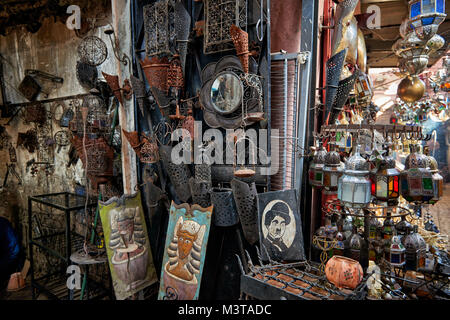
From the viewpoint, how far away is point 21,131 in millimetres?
4109

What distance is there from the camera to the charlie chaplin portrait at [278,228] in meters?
1.64

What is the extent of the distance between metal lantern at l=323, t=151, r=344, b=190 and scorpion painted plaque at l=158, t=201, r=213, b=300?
804 mm

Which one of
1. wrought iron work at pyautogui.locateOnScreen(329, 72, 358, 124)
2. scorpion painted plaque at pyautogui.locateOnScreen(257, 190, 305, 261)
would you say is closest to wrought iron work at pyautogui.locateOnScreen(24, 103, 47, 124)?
scorpion painted plaque at pyautogui.locateOnScreen(257, 190, 305, 261)

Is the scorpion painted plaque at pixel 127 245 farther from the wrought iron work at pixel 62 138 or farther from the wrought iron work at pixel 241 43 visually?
the wrought iron work at pixel 62 138

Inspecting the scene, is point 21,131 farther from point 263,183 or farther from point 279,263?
point 279,263

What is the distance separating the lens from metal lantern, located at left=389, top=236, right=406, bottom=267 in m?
1.43

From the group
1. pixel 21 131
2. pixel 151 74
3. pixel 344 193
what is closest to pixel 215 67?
pixel 151 74

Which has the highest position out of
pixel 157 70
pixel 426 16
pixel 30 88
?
pixel 30 88

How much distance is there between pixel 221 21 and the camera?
1.87m

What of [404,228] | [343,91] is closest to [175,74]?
[343,91]

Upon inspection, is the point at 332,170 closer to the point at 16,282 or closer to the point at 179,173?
the point at 179,173

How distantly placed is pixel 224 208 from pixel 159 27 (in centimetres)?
158

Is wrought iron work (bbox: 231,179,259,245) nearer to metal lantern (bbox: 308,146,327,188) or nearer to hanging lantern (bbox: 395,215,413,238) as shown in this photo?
metal lantern (bbox: 308,146,327,188)
